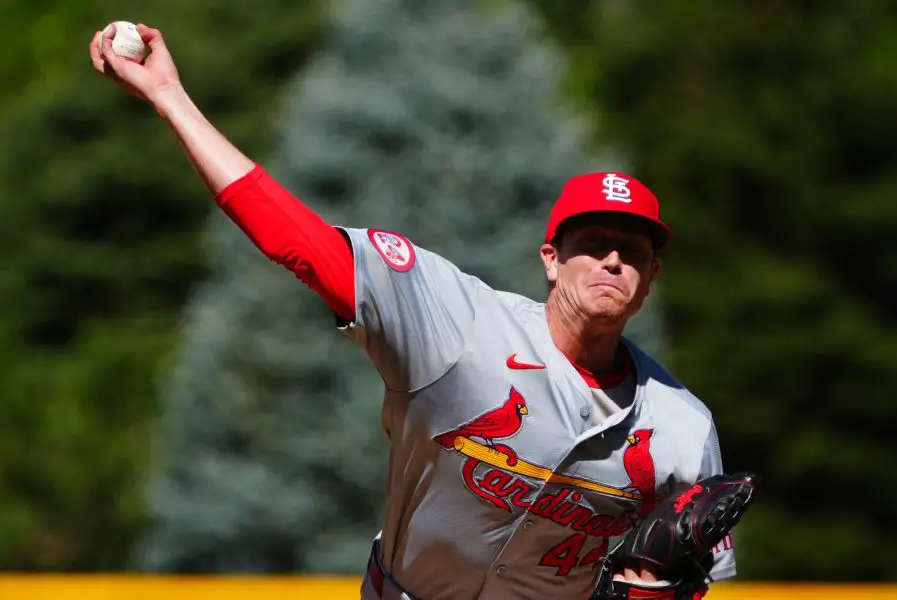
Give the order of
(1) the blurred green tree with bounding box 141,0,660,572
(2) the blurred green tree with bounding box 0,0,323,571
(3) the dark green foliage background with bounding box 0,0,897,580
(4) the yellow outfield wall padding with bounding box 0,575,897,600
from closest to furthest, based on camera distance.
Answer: (4) the yellow outfield wall padding with bounding box 0,575,897,600 → (1) the blurred green tree with bounding box 141,0,660,572 → (3) the dark green foliage background with bounding box 0,0,897,580 → (2) the blurred green tree with bounding box 0,0,323,571

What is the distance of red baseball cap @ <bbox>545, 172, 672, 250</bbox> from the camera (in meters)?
3.23

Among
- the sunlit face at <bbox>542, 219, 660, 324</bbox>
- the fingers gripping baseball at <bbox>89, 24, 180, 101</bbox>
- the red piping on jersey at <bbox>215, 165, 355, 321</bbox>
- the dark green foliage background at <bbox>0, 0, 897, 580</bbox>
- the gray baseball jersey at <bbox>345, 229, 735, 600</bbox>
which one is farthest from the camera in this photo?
the dark green foliage background at <bbox>0, 0, 897, 580</bbox>

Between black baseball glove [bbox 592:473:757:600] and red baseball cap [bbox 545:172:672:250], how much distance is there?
59cm

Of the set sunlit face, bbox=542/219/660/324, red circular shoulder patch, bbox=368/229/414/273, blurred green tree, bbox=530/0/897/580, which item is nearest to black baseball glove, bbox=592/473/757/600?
sunlit face, bbox=542/219/660/324

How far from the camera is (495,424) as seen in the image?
3154 mm

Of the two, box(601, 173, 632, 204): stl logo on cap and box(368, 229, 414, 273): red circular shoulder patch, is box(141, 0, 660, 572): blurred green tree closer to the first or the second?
box(601, 173, 632, 204): stl logo on cap

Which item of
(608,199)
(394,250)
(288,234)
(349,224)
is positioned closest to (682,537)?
(608,199)

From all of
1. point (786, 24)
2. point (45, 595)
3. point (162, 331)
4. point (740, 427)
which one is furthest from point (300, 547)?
point (786, 24)

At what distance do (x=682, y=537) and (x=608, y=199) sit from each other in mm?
736

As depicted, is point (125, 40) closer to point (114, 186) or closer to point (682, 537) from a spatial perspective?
point (682, 537)

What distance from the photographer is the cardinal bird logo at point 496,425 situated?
10.3 feet

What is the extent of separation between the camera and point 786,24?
18.6m

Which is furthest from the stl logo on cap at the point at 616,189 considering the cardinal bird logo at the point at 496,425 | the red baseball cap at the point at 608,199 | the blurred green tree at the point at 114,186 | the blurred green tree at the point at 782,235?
the blurred green tree at the point at 114,186

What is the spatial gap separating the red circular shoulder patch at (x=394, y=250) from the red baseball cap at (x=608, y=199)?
1.39 feet
